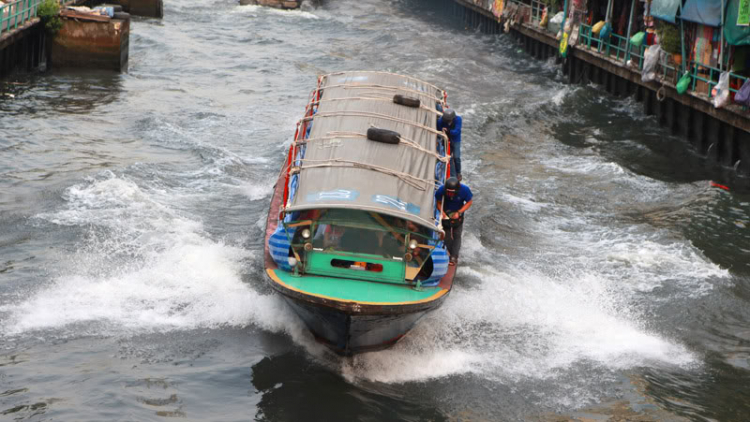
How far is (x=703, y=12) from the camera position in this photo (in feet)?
68.4

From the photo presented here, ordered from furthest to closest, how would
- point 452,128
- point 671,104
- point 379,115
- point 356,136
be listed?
point 671,104 < point 452,128 < point 379,115 < point 356,136

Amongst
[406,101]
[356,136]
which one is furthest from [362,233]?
[406,101]

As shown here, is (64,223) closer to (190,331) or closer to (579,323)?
(190,331)

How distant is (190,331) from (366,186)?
3.30 m

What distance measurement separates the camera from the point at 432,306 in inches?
456

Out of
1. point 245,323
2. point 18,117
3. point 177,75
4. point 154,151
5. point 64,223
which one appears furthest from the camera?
point 177,75

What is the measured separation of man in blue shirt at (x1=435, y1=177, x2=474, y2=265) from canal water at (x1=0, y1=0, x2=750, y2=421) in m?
0.98

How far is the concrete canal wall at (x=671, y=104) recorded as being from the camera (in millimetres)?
20578

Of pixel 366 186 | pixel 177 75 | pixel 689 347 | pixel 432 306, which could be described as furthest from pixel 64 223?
pixel 177 75

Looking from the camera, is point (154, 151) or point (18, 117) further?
point (18, 117)

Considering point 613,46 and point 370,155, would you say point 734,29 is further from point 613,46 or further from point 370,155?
point 370,155

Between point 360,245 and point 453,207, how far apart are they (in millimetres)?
1981

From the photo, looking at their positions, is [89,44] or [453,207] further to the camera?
[89,44]

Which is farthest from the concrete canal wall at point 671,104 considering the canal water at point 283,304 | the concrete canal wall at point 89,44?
the concrete canal wall at point 89,44
